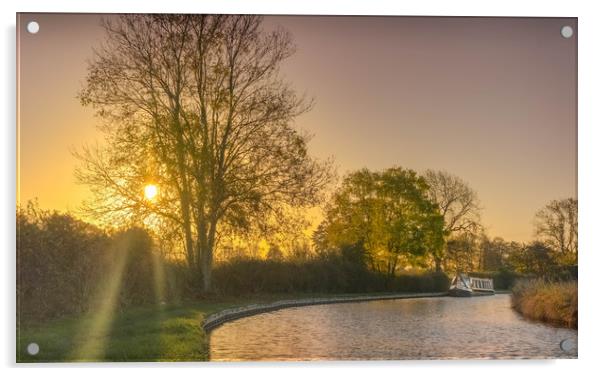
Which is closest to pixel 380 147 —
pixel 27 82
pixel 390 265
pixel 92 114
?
pixel 390 265

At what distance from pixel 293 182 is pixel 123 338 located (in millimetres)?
2586

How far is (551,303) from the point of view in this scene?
408 inches

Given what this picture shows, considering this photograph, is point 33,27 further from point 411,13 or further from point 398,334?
point 398,334

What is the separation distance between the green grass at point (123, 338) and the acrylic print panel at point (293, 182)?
1.0 inches

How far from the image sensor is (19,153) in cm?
984

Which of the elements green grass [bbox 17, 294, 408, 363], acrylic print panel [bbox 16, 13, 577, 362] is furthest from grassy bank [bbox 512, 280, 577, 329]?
green grass [bbox 17, 294, 408, 363]

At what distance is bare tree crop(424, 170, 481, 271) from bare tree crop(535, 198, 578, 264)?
0.69 meters

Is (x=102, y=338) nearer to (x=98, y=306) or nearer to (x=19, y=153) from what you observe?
(x=98, y=306)

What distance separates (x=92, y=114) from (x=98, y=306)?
2086 mm

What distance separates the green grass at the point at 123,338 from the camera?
9.78 meters

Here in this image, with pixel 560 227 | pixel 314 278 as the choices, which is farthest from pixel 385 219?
pixel 560 227

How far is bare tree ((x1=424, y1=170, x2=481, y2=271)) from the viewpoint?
10.4 m

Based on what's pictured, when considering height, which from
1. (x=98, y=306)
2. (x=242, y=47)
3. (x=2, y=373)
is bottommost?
(x=2, y=373)

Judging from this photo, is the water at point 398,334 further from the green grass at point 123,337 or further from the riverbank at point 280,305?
the green grass at point 123,337
